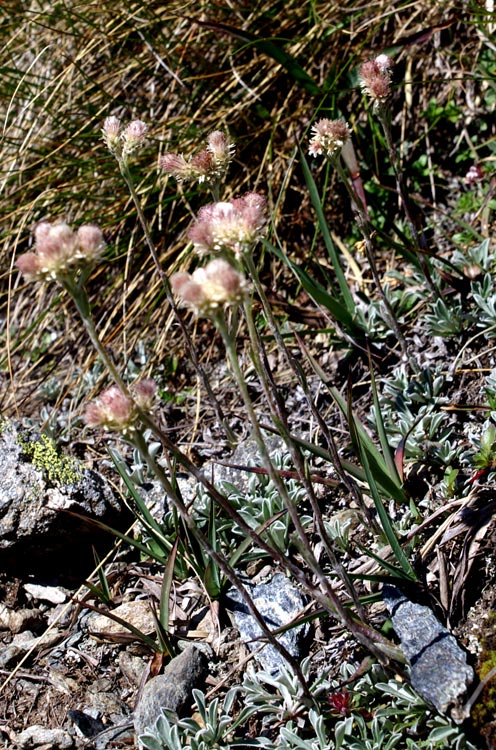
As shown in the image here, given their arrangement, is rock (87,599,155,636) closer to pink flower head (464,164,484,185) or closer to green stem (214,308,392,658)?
green stem (214,308,392,658)

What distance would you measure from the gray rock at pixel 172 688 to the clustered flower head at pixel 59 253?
1.22 metres

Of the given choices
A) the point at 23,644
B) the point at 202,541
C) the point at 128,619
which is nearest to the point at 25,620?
the point at 23,644

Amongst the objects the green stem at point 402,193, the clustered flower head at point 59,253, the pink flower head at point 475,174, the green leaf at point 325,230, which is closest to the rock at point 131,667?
the clustered flower head at point 59,253

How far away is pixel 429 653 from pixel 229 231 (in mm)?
1119

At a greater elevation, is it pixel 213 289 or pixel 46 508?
pixel 213 289

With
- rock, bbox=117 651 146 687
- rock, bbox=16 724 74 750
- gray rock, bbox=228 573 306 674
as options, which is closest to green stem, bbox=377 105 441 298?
gray rock, bbox=228 573 306 674

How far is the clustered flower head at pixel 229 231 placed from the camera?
1.56m

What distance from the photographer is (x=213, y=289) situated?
139 cm

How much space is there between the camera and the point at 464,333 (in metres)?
2.74

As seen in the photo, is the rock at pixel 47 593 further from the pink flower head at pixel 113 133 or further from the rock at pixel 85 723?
the pink flower head at pixel 113 133

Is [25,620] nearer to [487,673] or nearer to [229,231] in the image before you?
[487,673]

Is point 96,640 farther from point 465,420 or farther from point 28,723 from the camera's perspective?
point 465,420

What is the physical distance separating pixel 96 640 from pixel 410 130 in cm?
278

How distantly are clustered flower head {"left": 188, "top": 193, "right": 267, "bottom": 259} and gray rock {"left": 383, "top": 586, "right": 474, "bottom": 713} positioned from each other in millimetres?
1032
